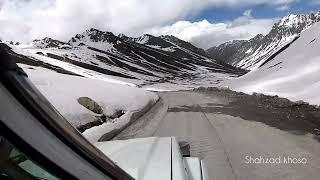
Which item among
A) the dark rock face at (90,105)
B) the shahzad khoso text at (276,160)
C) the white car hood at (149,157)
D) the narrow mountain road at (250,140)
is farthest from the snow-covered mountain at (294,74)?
the white car hood at (149,157)

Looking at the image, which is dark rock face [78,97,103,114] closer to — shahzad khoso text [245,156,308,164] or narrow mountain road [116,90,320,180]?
narrow mountain road [116,90,320,180]

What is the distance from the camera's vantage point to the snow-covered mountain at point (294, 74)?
33.2 metres

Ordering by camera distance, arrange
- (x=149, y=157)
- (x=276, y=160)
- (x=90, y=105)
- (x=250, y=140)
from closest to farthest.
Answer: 1. (x=149, y=157)
2. (x=276, y=160)
3. (x=250, y=140)
4. (x=90, y=105)

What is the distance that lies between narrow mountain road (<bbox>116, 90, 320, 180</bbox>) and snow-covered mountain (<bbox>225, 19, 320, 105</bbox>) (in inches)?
287

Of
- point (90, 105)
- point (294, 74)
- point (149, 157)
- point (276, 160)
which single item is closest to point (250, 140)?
point (276, 160)

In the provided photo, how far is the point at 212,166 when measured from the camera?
8297mm

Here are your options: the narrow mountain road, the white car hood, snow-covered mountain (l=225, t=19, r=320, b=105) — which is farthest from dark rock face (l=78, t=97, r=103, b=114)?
the white car hood

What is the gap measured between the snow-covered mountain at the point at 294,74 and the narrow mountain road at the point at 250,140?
7.30 m

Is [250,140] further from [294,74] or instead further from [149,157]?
[294,74]

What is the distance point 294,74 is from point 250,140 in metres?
33.5

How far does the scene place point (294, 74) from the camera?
4288cm

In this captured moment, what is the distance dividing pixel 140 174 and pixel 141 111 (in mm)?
18339

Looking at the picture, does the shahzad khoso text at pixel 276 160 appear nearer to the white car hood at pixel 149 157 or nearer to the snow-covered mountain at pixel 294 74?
the white car hood at pixel 149 157

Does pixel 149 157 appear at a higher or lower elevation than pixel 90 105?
lower
